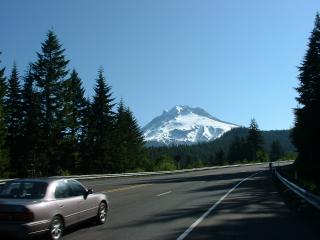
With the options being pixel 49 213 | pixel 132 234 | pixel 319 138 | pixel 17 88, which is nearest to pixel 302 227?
pixel 132 234

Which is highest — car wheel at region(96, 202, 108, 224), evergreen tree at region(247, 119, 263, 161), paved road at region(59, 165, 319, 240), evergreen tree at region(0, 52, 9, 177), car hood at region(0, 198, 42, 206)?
evergreen tree at region(247, 119, 263, 161)

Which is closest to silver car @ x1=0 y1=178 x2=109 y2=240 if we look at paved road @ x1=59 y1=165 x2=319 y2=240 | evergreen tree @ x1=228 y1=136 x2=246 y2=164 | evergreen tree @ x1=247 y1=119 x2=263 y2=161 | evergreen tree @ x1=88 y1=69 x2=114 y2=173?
paved road @ x1=59 y1=165 x2=319 y2=240

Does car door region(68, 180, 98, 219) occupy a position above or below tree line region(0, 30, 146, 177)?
below

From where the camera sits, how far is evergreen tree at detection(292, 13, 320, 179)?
51.3m

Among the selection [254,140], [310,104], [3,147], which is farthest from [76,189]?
[254,140]

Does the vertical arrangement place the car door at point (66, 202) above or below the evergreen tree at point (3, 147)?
below

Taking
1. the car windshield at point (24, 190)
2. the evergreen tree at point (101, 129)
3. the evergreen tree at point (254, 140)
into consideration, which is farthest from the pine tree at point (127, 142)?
the car windshield at point (24, 190)

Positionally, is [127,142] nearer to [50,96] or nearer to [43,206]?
[50,96]

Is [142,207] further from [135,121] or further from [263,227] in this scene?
[135,121]

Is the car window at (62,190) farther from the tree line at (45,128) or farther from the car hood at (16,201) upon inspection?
the tree line at (45,128)

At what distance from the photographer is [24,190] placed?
473 inches

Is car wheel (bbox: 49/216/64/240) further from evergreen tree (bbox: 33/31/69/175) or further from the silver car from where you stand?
evergreen tree (bbox: 33/31/69/175)

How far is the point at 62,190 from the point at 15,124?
54270 millimetres

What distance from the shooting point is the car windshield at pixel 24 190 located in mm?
11820
